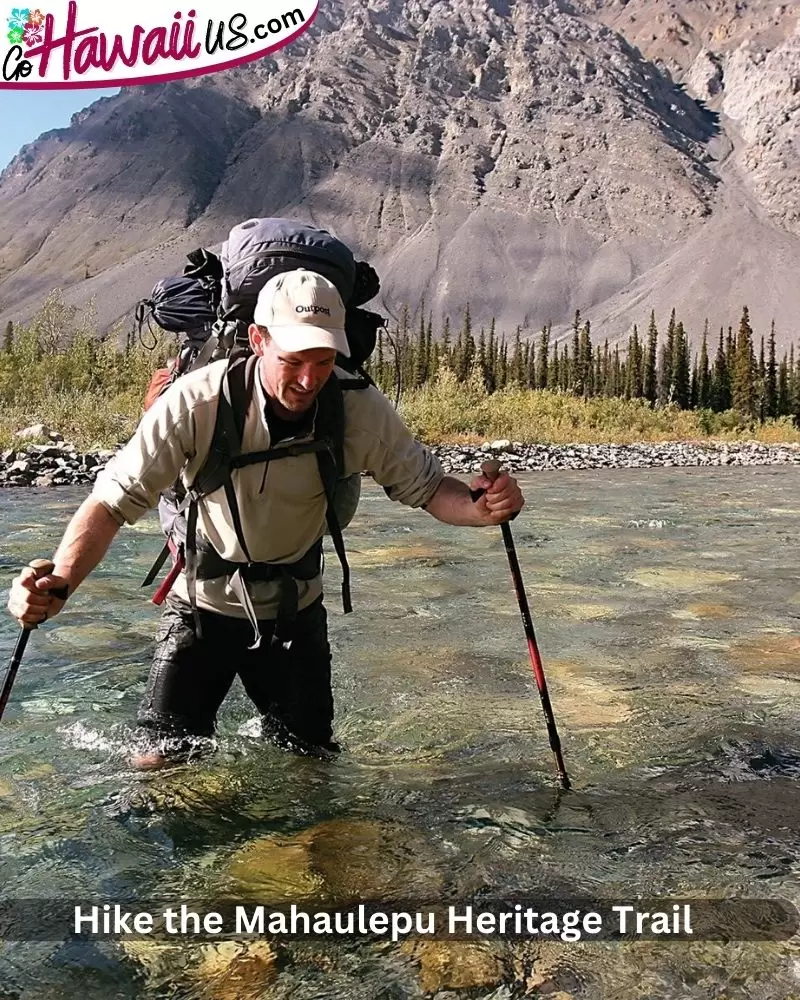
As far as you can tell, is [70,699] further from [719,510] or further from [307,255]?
[719,510]

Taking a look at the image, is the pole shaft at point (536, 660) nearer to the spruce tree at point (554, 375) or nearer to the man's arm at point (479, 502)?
the man's arm at point (479, 502)

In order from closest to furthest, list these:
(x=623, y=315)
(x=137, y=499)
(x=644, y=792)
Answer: (x=137, y=499) < (x=644, y=792) < (x=623, y=315)

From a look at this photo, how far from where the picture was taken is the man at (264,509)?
11.5 ft

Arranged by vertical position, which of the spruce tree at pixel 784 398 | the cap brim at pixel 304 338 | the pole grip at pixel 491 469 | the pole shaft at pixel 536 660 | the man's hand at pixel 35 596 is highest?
the cap brim at pixel 304 338

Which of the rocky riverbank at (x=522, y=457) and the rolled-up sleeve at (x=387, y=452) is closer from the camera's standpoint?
the rolled-up sleeve at (x=387, y=452)

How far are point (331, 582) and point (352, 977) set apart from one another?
742 cm

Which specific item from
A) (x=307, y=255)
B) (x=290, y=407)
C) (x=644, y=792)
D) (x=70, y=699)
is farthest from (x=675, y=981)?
(x=70, y=699)

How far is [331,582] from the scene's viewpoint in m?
10.4

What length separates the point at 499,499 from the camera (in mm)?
3969

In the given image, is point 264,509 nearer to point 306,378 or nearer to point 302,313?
point 306,378

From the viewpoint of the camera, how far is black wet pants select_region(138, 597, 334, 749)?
4.25 m

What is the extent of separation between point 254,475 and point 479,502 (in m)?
0.95

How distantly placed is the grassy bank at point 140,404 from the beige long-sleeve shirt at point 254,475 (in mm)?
16843

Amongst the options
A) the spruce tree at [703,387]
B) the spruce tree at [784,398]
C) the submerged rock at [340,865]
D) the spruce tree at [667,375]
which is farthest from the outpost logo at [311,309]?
the spruce tree at [667,375]
